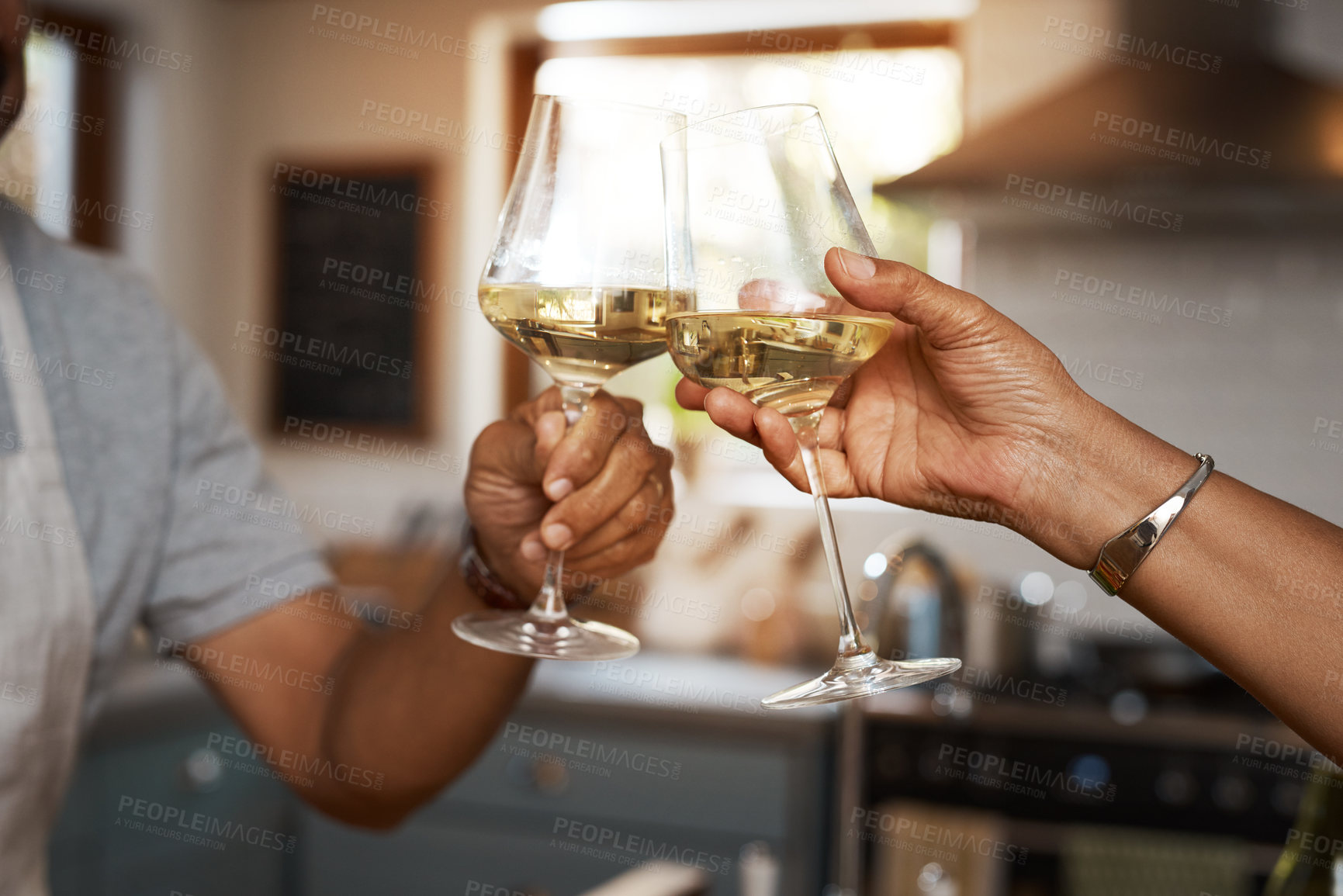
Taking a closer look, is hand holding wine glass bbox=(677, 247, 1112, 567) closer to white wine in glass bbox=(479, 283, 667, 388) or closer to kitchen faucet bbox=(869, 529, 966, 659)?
white wine in glass bbox=(479, 283, 667, 388)

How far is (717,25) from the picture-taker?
2.92m

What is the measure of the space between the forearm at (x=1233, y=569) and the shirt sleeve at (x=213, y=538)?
70 centimetres

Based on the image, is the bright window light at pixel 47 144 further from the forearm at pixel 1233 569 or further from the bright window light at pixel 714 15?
the forearm at pixel 1233 569

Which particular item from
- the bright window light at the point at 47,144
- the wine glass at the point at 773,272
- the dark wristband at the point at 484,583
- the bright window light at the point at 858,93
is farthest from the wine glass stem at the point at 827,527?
the bright window light at the point at 47,144

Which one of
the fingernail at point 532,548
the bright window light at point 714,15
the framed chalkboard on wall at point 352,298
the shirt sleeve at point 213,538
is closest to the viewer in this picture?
the fingernail at point 532,548

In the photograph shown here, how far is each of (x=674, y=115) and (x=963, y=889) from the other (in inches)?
55.8

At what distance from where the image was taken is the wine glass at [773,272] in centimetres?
56

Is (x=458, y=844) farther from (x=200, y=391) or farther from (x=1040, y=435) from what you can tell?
(x=1040, y=435)

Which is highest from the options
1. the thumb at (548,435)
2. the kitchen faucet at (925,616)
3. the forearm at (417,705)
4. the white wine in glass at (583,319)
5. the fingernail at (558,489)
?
the white wine in glass at (583,319)

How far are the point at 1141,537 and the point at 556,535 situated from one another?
325mm

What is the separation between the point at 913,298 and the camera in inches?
23.3

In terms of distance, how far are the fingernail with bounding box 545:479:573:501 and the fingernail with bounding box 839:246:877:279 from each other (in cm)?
23

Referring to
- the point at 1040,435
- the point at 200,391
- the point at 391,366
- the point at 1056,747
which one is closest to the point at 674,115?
the point at 1040,435

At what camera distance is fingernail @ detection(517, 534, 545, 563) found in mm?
757
